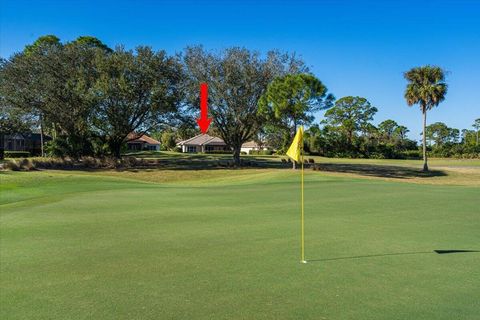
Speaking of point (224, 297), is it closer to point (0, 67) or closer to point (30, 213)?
point (30, 213)

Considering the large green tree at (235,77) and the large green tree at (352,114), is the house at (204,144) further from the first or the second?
the large green tree at (235,77)

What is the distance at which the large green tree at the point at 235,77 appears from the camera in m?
44.3

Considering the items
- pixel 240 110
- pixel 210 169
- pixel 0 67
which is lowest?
pixel 210 169

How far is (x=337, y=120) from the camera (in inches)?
3497

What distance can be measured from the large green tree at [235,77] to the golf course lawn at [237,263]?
32129 millimetres

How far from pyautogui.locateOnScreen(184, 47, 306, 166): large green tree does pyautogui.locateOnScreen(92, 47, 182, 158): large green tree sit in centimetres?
197

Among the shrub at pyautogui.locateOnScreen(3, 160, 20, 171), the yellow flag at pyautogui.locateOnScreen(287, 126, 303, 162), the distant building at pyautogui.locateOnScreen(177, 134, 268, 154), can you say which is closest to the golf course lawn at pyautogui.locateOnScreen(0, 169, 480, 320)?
the yellow flag at pyautogui.locateOnScreen(287, 126, 303, 162)

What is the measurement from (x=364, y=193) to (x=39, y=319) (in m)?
15.7

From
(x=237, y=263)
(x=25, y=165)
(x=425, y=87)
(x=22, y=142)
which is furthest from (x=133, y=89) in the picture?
(x=22, y=142)

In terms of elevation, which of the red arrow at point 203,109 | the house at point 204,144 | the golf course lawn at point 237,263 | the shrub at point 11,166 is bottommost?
the golf course lawn at point 237,263

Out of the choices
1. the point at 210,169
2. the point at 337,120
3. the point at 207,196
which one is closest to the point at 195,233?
the point at 207,196

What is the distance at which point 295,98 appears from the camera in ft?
130

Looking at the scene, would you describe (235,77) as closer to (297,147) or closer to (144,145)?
(297,147)

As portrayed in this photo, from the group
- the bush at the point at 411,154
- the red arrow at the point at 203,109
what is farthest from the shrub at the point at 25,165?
the bush at the point at 411,154
